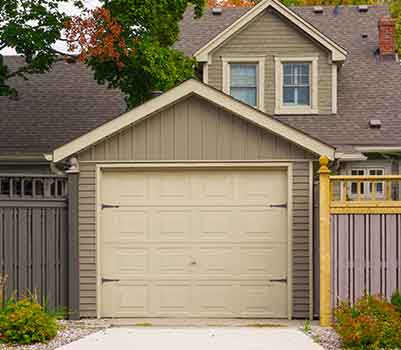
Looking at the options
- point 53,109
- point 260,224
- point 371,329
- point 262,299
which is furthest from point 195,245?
point 53,109

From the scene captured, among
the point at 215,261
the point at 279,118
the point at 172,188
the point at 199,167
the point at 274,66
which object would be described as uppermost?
the point at 274,66

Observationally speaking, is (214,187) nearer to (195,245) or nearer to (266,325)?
(195,245)

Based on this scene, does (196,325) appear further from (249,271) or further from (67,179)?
(67,179)

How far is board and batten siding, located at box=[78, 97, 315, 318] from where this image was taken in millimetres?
13258

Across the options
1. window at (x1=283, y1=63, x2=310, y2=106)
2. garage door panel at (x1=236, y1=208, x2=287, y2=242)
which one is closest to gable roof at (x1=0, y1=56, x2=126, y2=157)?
window at (x1=283, y1=63, x2=310, y2=106)

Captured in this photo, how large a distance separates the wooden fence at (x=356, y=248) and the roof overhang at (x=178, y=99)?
2.51ft

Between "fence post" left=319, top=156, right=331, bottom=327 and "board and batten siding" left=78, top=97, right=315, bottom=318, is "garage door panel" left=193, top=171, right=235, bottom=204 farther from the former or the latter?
"fence post" left=319, top=156, right=331, bottom=327

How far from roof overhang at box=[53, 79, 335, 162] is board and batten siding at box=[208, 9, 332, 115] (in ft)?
22.2

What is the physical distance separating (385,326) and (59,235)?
5.42 m

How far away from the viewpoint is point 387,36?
21672 mm

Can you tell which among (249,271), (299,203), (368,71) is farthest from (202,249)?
(368,71)

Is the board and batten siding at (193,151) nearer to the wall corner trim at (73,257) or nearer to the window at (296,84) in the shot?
the wall corner trim at (73,257)

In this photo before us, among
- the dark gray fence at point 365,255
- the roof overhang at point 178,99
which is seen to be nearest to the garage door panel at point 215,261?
the dark gray fence at point 365,255

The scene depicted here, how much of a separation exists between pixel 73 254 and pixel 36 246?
1.96 ft
